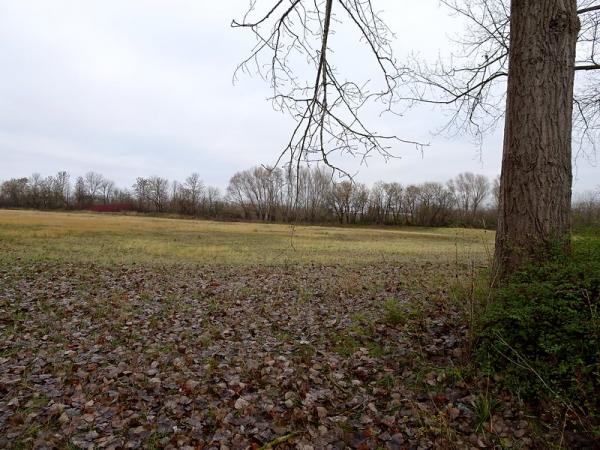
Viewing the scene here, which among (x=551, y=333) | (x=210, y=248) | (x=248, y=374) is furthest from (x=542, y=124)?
(x=210, y=248)

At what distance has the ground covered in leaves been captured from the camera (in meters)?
3.34

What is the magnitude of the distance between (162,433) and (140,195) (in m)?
106

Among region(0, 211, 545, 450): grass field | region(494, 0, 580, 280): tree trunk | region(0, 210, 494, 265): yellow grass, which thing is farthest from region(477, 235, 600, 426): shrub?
region(0, 210, 494, 265): yellow grass

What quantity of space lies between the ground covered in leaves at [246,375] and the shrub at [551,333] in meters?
0.31

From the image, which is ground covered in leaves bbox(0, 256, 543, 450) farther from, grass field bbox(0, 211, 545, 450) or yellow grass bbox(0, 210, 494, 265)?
yellow grass bbox(0, 210, 494, 265)

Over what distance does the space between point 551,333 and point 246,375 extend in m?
3.37

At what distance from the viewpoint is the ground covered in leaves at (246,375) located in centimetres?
334

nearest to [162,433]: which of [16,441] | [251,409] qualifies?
[251,409]

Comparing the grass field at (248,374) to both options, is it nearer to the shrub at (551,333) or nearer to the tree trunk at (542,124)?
the shrub at (551,333)

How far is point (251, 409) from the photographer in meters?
3.76

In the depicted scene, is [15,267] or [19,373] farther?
[15,267]

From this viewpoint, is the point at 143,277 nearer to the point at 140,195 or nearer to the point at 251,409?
the point at 251,409

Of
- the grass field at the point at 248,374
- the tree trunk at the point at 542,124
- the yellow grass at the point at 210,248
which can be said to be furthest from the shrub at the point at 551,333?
the yellow grass at the point at 210,248

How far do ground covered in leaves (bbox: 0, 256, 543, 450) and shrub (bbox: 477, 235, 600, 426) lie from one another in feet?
1.02
